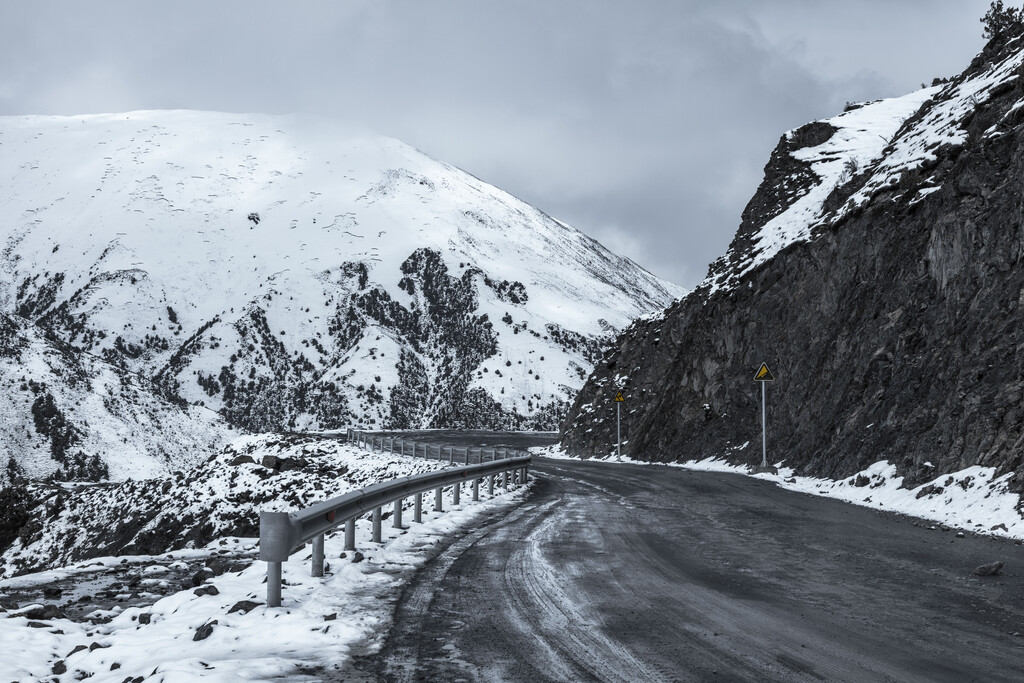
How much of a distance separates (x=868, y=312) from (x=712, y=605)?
1901cm

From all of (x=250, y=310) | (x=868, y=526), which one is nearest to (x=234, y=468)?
(x=868, y=526)

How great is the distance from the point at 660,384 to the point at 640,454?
4641 millimetres

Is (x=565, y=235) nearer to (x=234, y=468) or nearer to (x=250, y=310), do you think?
(x=250, y=310)

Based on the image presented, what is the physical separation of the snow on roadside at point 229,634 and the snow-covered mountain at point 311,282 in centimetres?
7811

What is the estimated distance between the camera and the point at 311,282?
11869 centimetres

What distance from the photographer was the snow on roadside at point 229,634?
526cm

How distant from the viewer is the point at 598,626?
241 inches

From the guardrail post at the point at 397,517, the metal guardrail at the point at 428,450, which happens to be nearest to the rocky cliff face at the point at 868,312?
the metal guardrail at the point at 428,450

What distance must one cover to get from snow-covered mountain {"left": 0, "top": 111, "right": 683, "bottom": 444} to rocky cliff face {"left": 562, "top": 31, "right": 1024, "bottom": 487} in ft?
169

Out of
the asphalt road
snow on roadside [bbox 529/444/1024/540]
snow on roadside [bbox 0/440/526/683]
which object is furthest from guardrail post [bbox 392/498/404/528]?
snow on roadside [bbox 529/444/1024/540]

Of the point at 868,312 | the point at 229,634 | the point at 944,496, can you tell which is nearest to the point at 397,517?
the point at 229,634

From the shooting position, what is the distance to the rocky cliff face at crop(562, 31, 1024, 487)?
645 inches

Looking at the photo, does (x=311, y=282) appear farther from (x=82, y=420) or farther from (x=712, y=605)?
(x=712, y=605)

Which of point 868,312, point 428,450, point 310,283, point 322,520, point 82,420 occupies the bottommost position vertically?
point 322,520
